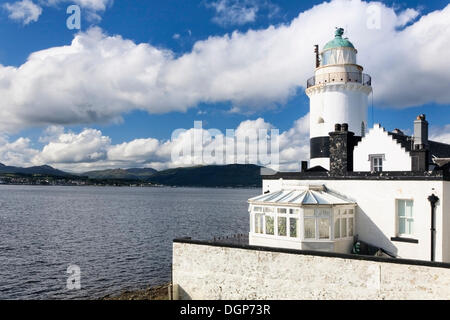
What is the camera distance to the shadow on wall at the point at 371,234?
748 inches

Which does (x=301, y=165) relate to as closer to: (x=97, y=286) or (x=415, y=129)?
(x=415, y=129)

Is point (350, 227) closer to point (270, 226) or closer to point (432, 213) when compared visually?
point (432, 213)

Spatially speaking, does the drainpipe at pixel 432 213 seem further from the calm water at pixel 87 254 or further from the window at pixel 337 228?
the calm water at pixel 87 254

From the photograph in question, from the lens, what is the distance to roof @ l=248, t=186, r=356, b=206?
18891 millimetres

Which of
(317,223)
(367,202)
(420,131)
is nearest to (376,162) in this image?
(420,131)

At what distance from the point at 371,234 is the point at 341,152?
4830 millimetres

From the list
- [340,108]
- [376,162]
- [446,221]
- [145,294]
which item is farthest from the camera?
[340,108]

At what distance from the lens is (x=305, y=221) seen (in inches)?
739

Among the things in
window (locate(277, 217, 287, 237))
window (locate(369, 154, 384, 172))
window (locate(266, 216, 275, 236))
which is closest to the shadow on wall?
window (locate(369, 154, 384, 172))

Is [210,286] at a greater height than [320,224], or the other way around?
[320,224]
